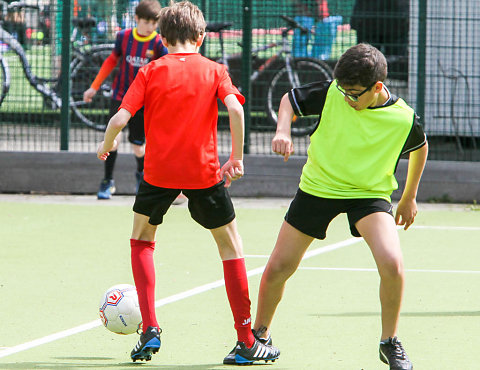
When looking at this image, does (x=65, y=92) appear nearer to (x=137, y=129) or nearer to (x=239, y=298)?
(x=137, y=129)

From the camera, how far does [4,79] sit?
11211 mm

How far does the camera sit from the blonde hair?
4.62 m

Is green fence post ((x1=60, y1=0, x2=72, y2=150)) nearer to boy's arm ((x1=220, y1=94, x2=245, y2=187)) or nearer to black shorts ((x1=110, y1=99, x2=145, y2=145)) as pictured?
black shorts ((x1=110, y1=99, x2=145, y2=145))

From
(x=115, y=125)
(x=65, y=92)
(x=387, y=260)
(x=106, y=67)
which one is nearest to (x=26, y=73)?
(x=65, y=92)

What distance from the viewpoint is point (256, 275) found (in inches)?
266

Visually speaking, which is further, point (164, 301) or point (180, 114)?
point (164, 301)

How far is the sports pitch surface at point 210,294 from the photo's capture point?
4.79 meters

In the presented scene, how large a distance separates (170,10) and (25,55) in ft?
A: 22.6

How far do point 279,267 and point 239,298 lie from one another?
240 mm

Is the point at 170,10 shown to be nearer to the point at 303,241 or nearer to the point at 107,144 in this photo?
the point at 107,144

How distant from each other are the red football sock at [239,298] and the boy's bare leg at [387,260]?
2.05 feet

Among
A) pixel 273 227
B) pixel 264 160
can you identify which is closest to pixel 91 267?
pixel 273 227

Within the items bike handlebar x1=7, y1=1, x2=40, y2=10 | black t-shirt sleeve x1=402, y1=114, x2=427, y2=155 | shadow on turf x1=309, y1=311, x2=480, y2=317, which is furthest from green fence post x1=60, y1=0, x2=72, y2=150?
black t-shirt sleeve x1=402, y1=114, x2=427, y2=155

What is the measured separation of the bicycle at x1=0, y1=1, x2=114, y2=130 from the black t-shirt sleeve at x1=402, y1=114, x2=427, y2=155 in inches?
278
